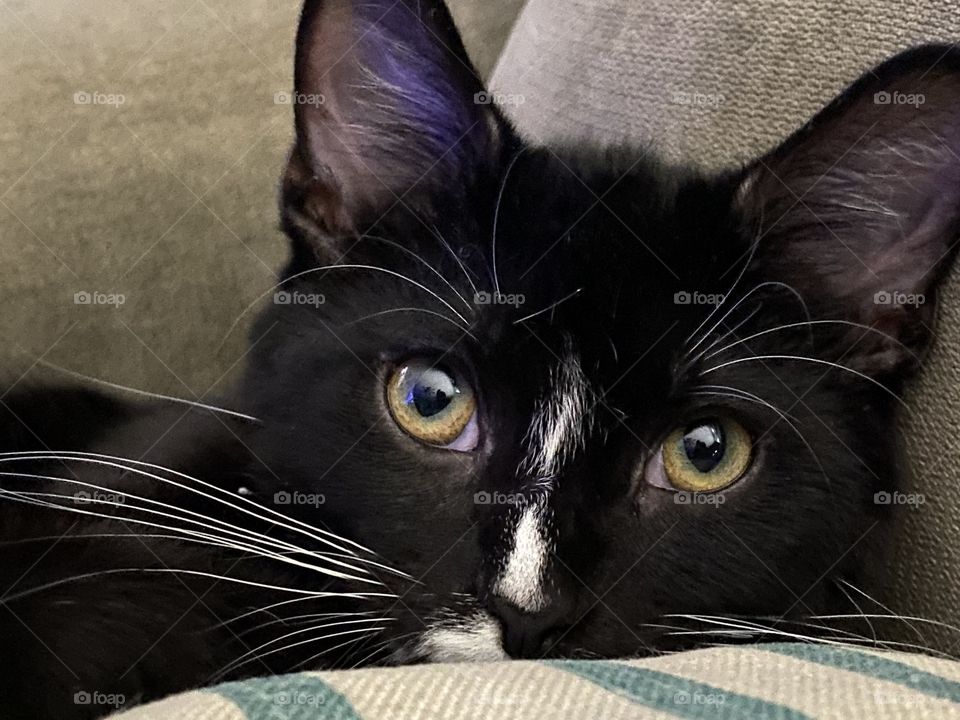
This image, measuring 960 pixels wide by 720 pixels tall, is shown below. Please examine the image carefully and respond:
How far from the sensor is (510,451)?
0.85 meters

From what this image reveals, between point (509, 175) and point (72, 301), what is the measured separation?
2.61 ft

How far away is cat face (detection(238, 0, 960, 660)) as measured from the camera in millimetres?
821

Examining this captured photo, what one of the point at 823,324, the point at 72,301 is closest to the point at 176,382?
the point at 72,301

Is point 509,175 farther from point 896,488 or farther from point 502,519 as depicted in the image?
point 896,488

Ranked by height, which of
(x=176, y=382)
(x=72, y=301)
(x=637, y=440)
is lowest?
(x=637, y=440)

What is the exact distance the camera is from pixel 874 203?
3.09 feet

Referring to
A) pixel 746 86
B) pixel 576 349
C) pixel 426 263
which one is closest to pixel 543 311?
pixel 576 349

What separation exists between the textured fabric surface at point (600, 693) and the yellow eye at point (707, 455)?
31 centimetres

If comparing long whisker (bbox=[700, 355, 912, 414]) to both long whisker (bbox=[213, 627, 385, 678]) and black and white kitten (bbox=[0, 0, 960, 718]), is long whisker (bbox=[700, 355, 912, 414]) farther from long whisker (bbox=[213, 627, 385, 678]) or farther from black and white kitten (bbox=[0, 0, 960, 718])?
long whisker (bbox=[213, 627, 385, 678])

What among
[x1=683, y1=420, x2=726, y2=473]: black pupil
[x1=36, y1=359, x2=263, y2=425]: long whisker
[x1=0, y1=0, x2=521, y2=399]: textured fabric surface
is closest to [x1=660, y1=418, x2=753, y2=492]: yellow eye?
[x1=683, y1=420, x2=726, y2=473]: black pupil

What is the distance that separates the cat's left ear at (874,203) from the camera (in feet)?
2.76

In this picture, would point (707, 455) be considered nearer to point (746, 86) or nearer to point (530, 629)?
point (530, 629)

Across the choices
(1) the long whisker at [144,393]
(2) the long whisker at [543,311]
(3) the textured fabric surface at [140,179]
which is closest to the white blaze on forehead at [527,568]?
(2) the long whisker at [543,311]

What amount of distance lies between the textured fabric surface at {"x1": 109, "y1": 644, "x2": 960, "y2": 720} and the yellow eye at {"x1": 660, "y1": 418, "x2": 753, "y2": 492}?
31cm
